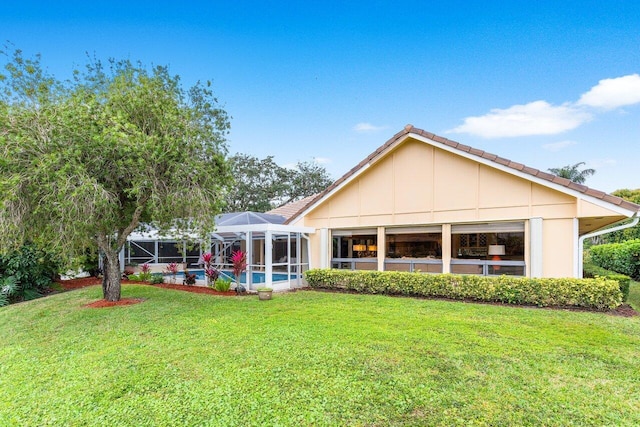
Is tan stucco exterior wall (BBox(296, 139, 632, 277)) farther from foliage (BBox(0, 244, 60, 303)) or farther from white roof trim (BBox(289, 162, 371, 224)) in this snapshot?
foliage (BBox(0, 244, 60, 303))

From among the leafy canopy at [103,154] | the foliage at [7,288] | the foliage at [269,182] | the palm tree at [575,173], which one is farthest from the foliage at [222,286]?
the palm tree at [575,173]

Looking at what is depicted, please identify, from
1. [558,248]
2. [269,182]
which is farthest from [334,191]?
[269,182]

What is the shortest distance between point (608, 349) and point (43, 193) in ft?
40.6

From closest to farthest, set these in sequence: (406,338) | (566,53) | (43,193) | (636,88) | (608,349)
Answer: (608,349) → (406,338) → (43,193) → (566,53) → (636,88)

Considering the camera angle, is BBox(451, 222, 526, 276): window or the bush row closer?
BBox(451, 222, 526, 276): window

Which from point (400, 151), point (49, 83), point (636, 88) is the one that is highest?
point (636, 88)

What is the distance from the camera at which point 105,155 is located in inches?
332

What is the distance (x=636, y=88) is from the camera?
1734 cm

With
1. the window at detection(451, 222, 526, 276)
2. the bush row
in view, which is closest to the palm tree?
the bush row

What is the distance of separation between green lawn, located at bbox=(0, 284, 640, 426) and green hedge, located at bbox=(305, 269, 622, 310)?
0.76 meters

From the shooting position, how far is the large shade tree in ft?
25.7

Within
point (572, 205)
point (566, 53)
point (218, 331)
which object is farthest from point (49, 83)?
point (566, 53)

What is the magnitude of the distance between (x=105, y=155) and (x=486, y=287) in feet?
37.4

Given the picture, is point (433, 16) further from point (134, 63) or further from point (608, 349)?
point (608, 349)
